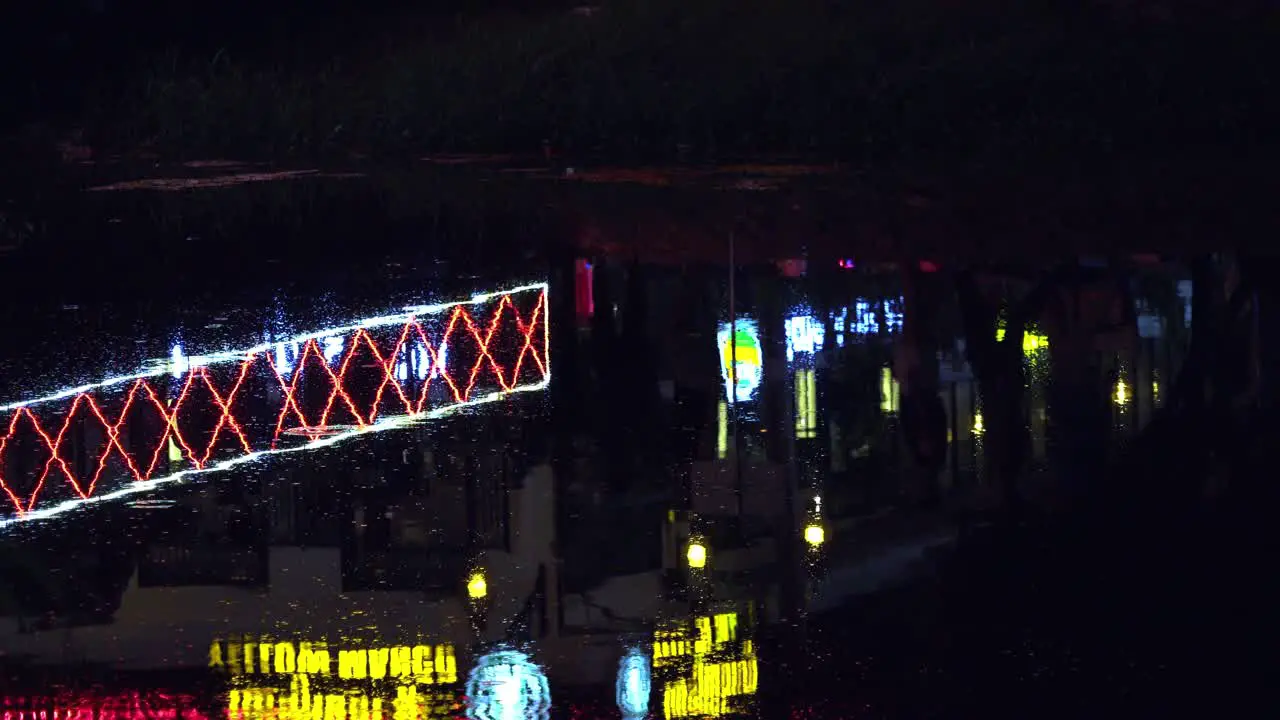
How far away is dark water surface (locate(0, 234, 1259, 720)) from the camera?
21.2 feet

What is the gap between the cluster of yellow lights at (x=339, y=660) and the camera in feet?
21.4

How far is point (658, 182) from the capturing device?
2183 cm

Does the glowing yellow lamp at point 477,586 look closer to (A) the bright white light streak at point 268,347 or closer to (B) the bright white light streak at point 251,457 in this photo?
(B) the bright white light streak at point 251,457

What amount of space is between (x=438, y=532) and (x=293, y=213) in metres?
12.4

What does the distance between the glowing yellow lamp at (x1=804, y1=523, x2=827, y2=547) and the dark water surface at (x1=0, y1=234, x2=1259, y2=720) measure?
0.05 feet

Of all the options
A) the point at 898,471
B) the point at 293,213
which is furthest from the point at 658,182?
the point at 898,471

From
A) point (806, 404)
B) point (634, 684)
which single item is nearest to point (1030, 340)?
point (806, 404)

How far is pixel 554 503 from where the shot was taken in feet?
29.7

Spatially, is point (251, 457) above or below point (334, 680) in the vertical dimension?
above

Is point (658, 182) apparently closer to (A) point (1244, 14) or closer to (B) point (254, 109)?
(B) point (254, 109)

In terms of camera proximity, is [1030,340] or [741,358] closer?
[741,358]

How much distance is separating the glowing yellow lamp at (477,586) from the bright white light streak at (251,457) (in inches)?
82.8

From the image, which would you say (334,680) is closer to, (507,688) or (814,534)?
(507,688)

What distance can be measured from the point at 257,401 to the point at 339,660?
508 centimetres
